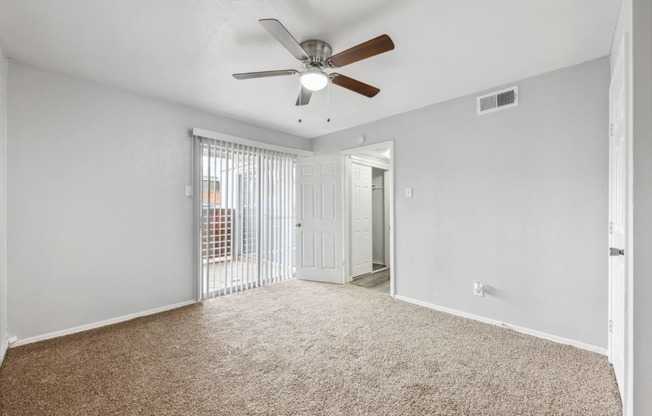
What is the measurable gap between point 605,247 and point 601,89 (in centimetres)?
133

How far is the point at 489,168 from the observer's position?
2957mm

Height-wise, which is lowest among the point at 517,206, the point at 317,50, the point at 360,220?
the point at 360,220

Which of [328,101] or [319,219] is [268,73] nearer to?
[328,101]

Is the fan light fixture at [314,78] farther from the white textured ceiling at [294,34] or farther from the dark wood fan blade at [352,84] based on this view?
the white textured ceiling at [294,34]

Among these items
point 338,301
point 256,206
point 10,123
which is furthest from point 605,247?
point 10,123

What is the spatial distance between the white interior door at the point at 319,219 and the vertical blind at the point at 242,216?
20cm

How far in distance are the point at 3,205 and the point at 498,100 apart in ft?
15.3

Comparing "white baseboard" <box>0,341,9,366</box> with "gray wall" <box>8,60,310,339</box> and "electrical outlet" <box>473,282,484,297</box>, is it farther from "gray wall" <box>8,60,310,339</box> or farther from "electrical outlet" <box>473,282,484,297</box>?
"electrical outlet" <box>473,282,484,297</box>

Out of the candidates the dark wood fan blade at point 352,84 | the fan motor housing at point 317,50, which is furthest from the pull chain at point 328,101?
the fan motor housing at point 317,50

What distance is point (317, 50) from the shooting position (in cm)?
217

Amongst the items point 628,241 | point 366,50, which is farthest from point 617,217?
point 366,50

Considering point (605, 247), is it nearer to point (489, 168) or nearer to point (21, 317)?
point (489, 168)

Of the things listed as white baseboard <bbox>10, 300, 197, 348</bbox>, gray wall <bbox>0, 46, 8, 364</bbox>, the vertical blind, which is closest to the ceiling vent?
the vertical blind

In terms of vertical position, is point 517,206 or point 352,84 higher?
point 352,84
